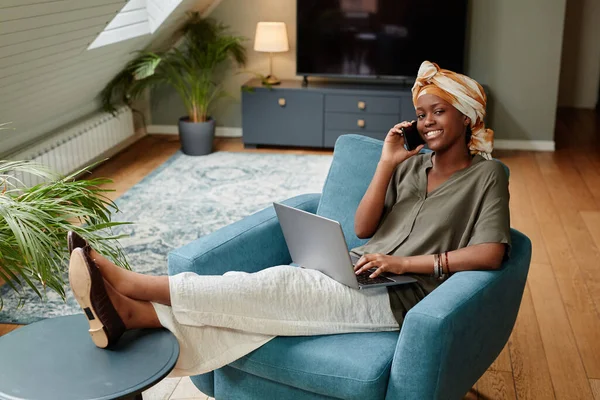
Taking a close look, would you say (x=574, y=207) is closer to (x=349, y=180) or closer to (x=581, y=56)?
(x=349, y=180)

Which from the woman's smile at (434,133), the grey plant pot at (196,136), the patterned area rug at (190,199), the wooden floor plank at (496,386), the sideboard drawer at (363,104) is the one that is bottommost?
the wooden floor plank at (496,386)

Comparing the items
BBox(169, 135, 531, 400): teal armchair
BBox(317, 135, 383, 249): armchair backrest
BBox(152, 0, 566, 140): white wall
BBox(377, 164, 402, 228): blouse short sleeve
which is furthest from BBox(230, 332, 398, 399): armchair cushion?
BBox(152, 0, 566, 140): white wall

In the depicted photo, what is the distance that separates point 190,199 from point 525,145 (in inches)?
109

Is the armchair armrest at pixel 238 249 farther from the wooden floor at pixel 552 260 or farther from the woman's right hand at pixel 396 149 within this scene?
the wooden floor at pixel 552 260

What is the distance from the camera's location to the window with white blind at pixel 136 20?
449cm

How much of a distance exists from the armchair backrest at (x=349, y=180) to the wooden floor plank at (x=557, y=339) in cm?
84

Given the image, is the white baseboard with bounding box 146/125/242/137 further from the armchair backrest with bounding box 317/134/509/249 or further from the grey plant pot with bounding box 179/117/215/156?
the armchair backrest with bounding box 317/134/509/249

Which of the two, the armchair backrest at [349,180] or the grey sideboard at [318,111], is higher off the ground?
the armchair backrest at [349,180]

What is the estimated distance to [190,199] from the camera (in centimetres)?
459

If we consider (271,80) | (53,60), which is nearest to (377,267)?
(53,60)

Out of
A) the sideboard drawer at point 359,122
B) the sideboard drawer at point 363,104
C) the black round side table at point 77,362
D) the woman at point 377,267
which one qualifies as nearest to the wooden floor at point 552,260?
the sideboard drawer at point 359,122

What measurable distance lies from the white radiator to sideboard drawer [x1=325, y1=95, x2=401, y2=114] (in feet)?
5.02

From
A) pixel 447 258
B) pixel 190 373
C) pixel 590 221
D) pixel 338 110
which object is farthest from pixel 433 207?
pixel 338 110

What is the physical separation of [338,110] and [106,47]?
73.9 inches
